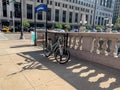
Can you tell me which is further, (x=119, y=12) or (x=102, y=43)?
Answer: (x=119, y=12)

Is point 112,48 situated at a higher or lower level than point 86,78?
higher

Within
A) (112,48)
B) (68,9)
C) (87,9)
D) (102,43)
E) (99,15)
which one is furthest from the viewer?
(99,15)

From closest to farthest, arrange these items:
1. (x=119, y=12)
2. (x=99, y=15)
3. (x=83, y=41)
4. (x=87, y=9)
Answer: (x=83, y=41), (x=87, y=9), (x=99, y=15), (x=119, y=12)

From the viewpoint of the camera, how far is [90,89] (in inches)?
123

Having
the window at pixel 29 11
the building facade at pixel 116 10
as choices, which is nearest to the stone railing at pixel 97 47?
the window at pixel 29 11

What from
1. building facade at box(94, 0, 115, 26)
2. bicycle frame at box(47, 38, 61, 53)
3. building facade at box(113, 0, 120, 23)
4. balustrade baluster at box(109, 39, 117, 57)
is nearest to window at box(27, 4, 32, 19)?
building facade at box(94, 0, 115, 26)

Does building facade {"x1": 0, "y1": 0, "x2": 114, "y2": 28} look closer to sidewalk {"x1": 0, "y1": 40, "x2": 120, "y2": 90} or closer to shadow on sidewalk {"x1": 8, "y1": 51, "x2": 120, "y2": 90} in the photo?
sidewalk {"x1": 0, "y1": 40, "x2": 120, "y2": 90}

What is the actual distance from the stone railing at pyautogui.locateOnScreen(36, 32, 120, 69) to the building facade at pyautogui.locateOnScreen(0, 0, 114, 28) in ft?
128

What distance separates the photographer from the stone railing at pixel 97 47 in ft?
14.8

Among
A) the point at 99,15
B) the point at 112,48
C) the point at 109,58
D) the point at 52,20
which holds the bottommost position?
the point at 109,58

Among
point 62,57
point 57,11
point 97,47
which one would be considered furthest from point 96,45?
point 57,11

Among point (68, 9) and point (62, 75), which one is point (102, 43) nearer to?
point (62, 75)

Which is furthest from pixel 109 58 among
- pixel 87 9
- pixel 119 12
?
pixel 119 12

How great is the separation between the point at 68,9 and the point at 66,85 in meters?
66.4
